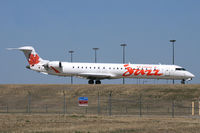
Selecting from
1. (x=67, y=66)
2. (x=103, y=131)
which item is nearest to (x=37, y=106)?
(x=67, y=66)

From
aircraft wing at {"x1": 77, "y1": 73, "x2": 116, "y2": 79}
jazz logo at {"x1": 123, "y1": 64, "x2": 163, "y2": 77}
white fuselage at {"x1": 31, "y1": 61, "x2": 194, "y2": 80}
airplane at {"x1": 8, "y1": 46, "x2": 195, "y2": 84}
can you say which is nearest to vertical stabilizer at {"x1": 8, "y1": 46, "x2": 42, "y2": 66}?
airplane at {"x1": 8, "y1": 46, "x2": 195, "y2": 84}

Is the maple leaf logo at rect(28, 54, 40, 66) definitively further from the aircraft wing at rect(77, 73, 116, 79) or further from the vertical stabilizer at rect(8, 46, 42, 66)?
the aircraft wing at rect(77, 73, 116, 79)

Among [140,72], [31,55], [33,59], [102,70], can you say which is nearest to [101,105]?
[140,72]

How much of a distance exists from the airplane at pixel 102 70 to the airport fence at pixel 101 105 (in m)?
8.37

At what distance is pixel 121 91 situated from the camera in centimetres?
5106

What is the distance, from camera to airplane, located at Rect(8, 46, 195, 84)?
56.5 m

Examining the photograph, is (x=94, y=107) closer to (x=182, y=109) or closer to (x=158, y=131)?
(x=182, y=109)

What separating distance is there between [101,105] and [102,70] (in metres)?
14.8

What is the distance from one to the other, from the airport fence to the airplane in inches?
329

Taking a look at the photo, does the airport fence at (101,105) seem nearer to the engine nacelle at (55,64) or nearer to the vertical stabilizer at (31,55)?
the engine nacelle at (55,64)

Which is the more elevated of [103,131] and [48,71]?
[48,71]

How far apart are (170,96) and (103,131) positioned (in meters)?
27.0

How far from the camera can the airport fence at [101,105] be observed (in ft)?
133

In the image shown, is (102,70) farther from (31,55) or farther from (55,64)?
(31,55)
